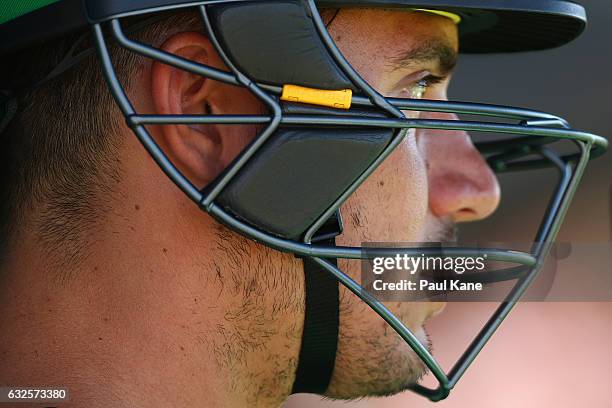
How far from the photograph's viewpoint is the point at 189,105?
1.15m

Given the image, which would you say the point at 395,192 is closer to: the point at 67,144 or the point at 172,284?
the point at 172,284

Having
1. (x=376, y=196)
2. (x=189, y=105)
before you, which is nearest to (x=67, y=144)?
(x=189, y=105)

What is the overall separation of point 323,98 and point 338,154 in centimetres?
7

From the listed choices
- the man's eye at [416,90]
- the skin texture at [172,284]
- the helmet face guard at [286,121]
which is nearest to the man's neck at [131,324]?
the skin texture at [172,284]

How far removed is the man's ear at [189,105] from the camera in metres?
1.13

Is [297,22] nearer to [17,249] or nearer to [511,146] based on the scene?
[17,249]

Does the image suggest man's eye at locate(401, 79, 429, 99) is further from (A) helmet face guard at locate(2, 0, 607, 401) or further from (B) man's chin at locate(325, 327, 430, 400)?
(B) man's chin at locate(325, 327, 430, 400)

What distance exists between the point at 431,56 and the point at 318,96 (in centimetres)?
27

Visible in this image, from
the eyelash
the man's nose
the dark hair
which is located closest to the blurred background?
the man's nose

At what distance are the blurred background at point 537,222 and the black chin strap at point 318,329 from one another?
1.86 m

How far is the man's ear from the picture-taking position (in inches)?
44.3

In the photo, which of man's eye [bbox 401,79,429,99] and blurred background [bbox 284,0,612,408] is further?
blurred background [bbox 284,0,612,408]

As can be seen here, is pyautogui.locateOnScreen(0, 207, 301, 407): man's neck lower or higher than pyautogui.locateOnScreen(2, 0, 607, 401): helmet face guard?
lower

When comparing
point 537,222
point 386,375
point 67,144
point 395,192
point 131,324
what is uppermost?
point 67,144
